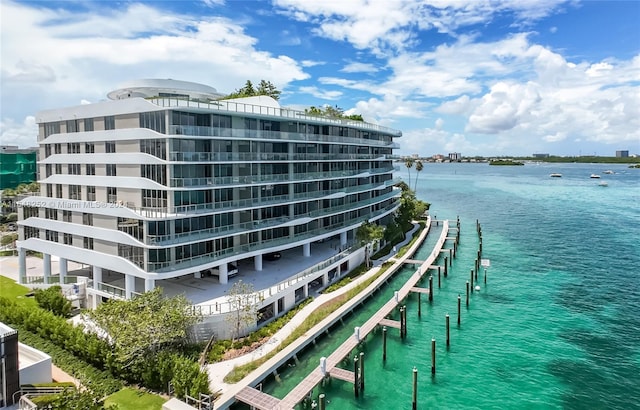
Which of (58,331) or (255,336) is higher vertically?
(58,331)

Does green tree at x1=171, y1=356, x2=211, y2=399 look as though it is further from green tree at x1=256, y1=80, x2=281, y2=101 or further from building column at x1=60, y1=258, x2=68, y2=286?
green tree at x1=256, y1=80, x2=281, y2=101

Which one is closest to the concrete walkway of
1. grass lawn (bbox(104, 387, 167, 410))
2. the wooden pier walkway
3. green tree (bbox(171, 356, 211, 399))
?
green tree (bbox(171, 356, 211, 399))

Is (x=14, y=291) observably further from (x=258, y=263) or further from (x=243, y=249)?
(x=258, y=263)

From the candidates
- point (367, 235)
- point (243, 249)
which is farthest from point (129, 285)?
point (367, 235)

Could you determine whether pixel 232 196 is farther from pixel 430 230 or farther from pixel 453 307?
pixel 430 230

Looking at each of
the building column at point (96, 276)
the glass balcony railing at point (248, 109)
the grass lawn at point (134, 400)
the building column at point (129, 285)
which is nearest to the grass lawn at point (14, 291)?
the building column at point (96, 276)

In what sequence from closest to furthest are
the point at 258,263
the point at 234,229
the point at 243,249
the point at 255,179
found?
the point at 234,229 < the point at 243,249 < the point at 255,179 < the point at 258,263

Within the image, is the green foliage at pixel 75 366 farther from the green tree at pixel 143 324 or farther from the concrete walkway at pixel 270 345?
the concrete walkway at pixel 270 345
